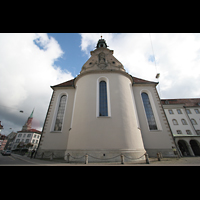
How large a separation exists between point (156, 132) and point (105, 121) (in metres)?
7.53

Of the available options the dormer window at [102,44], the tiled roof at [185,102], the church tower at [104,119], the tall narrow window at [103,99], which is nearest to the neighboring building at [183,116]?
the tiled roof at [185,102]

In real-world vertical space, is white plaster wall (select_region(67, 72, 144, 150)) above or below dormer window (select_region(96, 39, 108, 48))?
below

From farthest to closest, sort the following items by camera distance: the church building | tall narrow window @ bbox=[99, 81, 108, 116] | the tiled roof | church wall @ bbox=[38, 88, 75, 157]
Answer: the tiled roof, church wall @ bbox=[38, 88, 75, 157], tall narrow window @ bbox=[99, 81, 108, 116], the church building

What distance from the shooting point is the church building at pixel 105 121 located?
964cm

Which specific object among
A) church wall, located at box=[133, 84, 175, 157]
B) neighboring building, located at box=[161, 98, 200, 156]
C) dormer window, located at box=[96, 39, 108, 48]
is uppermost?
dormer window, located at box=[96, 39, 108, 48]

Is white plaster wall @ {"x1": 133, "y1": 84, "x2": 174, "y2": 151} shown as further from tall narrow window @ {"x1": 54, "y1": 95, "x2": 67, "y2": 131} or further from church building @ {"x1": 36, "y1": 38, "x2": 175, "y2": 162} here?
tall narrow window @ {"x1": 54, "y1": 95, "x2": 67, "y2": 131}

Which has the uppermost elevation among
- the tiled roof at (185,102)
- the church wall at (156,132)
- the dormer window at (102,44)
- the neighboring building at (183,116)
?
the dormer window at (102,44)

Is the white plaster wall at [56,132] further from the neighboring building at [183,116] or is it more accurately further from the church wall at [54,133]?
the neighboring building at [183,116]

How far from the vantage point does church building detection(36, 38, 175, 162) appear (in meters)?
9.64

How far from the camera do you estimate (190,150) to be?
20.8 meters

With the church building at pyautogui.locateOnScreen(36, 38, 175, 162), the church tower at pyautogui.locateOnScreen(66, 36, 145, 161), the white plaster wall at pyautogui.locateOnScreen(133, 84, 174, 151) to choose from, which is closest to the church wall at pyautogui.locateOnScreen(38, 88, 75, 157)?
the church building at pyautogui.locateOnScreen(36, 38, 175, 162)
